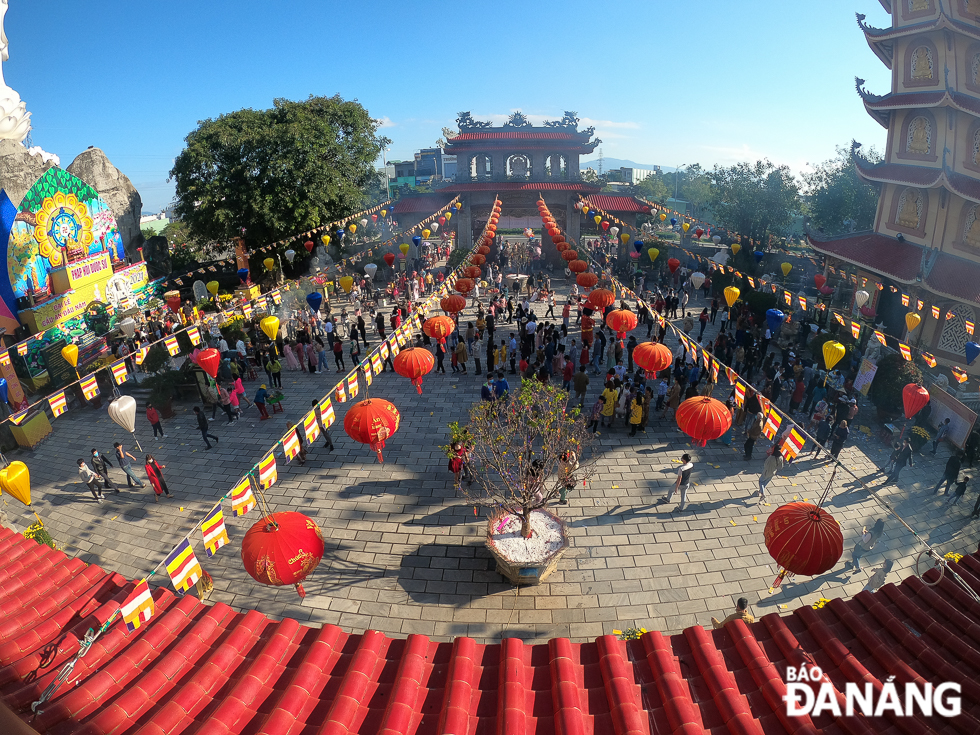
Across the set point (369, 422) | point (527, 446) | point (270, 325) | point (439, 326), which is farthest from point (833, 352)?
point (270, 325)

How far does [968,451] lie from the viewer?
11.9 metres

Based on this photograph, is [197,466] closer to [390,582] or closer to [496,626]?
[390,582]

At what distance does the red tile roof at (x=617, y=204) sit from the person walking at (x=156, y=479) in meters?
31.0

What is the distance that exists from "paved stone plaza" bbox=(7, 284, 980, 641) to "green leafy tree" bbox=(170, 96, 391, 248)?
1701 centimetres

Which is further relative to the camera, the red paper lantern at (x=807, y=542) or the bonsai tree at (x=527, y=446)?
the bonsai tree at (x=527, y=446)

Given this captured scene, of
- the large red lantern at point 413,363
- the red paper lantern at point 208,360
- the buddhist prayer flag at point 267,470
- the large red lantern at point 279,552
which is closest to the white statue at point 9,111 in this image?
the red paper lantern at point 208,360

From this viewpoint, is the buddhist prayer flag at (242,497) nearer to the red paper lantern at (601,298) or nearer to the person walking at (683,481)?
the person walking at (683,481)

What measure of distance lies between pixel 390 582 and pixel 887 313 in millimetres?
23424

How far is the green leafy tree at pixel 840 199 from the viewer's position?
3444 cm

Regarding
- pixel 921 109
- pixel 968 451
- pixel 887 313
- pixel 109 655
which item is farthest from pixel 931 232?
pixel 109 655

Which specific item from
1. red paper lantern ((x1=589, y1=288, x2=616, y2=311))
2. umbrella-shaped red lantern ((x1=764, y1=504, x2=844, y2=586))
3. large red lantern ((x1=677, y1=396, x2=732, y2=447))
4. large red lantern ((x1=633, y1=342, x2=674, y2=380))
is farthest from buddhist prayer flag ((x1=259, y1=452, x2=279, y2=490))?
red paper lantern ((x1=589, y1=288, x2=616, y2=311))

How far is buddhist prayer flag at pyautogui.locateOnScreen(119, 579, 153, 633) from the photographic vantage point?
5158mm

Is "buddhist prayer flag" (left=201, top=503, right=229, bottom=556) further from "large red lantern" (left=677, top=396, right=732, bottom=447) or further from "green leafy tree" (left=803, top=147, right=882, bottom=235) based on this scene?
"green leafy tree" (left=803, top=147, right=882, bottom=235)

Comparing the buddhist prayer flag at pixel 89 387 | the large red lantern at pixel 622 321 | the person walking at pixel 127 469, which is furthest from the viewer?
the large red lantern at pixel 622 321
